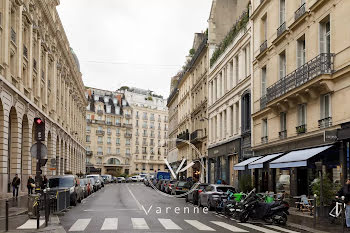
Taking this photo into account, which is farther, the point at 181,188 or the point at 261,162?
the point at 181,188

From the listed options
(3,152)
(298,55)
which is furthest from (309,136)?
(3,152)

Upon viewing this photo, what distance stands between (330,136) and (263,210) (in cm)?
454

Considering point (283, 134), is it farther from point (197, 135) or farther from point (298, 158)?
point (197, 135)

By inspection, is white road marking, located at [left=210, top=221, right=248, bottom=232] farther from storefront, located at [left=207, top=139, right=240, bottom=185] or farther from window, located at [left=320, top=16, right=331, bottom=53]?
storefront, located at [left=207, top=139, right=240, bottom=185]

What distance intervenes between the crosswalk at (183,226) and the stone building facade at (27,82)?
13.7 metres

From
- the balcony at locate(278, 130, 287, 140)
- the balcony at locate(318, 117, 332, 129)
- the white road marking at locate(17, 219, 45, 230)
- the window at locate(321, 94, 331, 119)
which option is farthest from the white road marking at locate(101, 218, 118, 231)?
the balcony at locate(278, 130, 287, 140)

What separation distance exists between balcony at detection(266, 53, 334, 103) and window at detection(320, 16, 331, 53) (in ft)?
1.86

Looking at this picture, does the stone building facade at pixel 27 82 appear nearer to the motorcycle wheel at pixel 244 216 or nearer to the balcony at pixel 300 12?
the motorcycle wheel at pixel 244 216

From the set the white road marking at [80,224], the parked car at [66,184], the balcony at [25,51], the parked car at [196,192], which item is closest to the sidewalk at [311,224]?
the white road marking at [80,224]

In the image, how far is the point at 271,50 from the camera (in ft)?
96.9

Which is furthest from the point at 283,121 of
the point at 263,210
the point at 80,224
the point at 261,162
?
the point at 80,224

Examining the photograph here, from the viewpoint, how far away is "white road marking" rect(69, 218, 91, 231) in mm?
15371

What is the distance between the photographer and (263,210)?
18000 millimetres

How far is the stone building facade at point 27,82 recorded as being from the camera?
30125 mm
